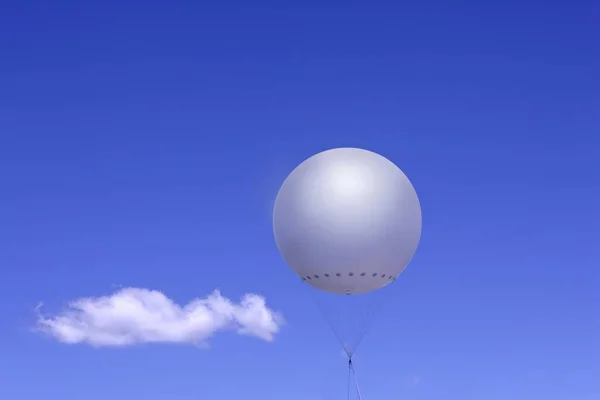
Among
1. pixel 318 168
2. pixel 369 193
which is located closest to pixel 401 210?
pixel 369 193

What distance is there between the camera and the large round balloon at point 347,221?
35812 mm

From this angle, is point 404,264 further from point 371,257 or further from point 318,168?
point 318,168

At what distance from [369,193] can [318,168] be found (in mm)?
2796

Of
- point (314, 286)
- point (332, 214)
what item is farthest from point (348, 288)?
point (332, 214)

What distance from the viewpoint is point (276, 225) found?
38688 millimetres

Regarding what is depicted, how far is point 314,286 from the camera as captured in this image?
126 feet

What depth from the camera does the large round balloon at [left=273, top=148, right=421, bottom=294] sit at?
35812mm

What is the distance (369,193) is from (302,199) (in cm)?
306

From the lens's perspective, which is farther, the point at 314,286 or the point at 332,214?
the point at 314,286

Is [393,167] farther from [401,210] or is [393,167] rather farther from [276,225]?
[276,225]

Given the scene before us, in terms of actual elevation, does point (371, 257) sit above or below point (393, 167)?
below

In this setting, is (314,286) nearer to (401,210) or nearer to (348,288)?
(348,288)

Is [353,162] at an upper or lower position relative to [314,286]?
upper

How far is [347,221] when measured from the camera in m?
35.7
